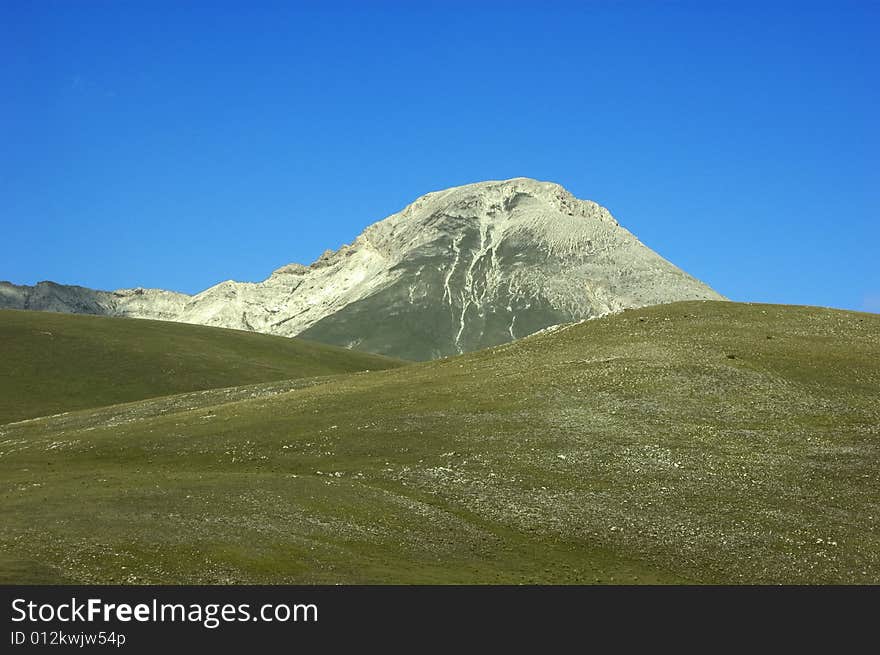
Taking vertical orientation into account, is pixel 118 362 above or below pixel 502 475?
above

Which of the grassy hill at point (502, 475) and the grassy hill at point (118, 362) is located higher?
the grassy hill at point (118, 362)

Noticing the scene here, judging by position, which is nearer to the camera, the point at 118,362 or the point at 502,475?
the point at 502,475

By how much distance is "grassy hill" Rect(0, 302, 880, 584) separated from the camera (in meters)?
50.7

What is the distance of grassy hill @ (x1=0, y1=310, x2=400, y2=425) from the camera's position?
145625mm

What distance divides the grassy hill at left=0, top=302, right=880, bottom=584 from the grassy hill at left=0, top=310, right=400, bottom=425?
47636mm

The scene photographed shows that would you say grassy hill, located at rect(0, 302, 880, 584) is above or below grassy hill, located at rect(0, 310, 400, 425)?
below

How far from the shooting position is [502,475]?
216 ft

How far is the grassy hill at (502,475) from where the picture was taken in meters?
50.7

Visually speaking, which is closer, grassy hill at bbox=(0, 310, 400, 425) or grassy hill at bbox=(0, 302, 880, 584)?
grassy hill at bbox=(0, 302, 880, 584)

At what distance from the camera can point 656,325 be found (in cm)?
10512

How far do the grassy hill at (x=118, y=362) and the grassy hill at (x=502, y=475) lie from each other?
47636 mm

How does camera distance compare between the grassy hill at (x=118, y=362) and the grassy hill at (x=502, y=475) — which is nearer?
the grassy hill at (x=502, y=475)

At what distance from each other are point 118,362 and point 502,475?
112 m
